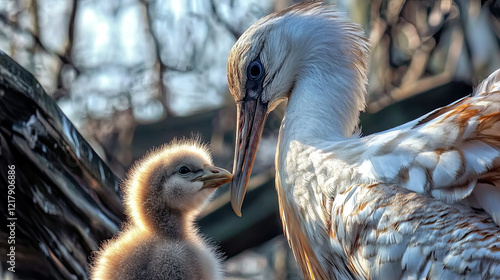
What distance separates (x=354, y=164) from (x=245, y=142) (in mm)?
563

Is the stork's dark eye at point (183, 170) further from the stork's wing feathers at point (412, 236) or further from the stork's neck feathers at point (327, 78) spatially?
the stork's wing feathers at point (412, 236)

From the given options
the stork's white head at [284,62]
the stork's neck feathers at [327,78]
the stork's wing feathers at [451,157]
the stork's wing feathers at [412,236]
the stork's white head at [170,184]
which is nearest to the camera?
the stork's wing feathers at [412,236]

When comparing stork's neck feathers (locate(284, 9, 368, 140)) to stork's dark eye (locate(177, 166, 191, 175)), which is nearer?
stork's neck feathers (locate(284, 9, 368, 140))

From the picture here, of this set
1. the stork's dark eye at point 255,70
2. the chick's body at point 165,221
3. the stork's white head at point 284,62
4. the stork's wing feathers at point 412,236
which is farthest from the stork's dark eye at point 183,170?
the stork's wing feathers at point 412,236

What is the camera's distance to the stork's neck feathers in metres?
2.72

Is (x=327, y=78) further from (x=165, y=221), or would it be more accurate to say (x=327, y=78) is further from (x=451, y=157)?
(x=165, y=221)

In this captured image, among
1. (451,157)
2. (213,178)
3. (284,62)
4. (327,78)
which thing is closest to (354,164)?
(451,157)

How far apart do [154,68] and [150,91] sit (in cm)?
27

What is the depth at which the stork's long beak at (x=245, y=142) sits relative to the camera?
2.81 m

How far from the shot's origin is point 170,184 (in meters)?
3.22

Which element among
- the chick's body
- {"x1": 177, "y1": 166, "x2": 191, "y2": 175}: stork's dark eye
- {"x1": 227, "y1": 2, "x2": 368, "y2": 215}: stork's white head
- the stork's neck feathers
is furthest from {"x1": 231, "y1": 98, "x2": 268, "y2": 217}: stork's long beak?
{"x1": 177, "y1": 166, "x2": 191, "y2": 175}: stork's dark eye

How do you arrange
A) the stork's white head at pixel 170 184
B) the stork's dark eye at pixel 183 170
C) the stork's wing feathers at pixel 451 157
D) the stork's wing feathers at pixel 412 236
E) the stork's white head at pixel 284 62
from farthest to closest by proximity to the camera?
the stork's dark eye at pixel 183 170 < the stork's white head at pixel 170 184 < the stork's white head at pixel 284 62 < the stork's wing feathers at pixel 451 157 < the stork's wing feathers at pixel 412 236

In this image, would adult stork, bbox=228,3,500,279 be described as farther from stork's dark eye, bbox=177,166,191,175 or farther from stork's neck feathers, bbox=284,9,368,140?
stork's dark eye, bbox=177,166,191,175

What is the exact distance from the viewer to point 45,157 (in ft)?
10.1
